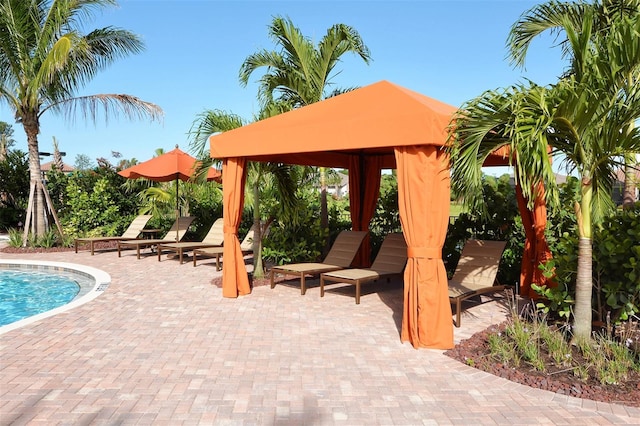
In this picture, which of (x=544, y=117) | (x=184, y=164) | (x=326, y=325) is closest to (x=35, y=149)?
(x=184, y=164)

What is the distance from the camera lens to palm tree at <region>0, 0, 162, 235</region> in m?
13.6

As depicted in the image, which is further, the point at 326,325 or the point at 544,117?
the point at 326,325

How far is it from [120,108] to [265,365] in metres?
13.4

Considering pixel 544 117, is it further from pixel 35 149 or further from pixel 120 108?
pixel 35 149

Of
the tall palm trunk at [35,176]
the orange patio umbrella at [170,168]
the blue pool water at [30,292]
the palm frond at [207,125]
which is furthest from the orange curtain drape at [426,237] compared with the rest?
the tall palm trunk at [35,176]

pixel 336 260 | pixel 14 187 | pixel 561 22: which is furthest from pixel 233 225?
pixel 14 187

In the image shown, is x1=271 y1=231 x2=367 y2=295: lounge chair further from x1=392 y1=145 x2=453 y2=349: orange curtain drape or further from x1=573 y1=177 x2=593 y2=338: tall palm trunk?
x1=573 y1=177 x2=593 y2=338: tall palm trunk

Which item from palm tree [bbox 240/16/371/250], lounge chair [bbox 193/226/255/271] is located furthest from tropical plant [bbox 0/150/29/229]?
palm tree [bbox 240/16/371/250]

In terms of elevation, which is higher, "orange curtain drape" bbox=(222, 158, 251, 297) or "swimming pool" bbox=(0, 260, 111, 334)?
"orange curtain drape" bbox=(222, 158, 251, 297)

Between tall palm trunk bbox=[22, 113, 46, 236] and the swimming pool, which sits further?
tall palm trunk bbox=[22, 113, 46, 236]

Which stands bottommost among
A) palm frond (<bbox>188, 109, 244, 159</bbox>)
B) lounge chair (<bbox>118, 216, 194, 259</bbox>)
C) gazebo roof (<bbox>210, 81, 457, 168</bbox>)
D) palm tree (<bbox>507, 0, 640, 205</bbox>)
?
lounge chair (<bbox>118, 216, 194, 259</bbox>)

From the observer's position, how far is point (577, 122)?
4.59 m

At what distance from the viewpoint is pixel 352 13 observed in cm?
1066

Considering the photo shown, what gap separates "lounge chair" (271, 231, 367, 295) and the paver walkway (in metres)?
1.22
